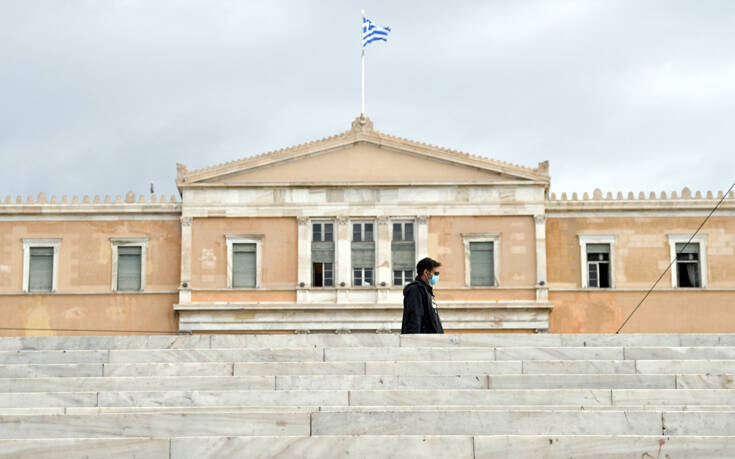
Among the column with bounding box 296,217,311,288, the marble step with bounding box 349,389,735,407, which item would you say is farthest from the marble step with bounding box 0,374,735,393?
the column with bounding box 296,217,311,288

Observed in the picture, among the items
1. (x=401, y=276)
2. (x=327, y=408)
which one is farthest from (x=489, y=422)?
(x=401, y=276)

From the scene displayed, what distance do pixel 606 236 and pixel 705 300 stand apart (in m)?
3.48

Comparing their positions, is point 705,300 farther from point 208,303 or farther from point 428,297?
point 428,297

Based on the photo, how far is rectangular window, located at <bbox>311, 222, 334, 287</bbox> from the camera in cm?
3544

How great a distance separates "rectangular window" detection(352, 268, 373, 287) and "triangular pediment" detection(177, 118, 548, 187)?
2.66m

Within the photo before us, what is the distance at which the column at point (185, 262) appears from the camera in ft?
116

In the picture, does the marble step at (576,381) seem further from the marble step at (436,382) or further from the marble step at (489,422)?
the marble step at (489,422)

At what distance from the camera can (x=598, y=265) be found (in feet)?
118

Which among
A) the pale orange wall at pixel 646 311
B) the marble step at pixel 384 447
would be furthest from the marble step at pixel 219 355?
the pale orange wall at pixel 646 311

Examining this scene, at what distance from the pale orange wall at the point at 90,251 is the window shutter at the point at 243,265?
5.93 feet

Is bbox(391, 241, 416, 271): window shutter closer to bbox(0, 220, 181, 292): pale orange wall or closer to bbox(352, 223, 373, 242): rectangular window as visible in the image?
bbox(352, 223, 373, 242): rectangular window

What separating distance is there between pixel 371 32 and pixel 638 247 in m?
10.5

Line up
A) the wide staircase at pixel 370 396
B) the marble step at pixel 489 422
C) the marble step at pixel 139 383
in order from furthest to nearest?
the marble step at pixel 139 383 < the marble step at pixel 489 422 < the wide staircase at pixel 370 396

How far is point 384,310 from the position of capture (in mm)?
34750
